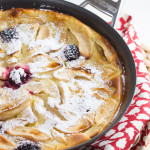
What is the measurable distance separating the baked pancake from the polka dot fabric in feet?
0.51

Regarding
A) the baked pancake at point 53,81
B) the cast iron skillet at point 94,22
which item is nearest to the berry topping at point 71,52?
the baked pancake at point 53,81

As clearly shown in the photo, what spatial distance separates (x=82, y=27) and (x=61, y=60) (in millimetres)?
359

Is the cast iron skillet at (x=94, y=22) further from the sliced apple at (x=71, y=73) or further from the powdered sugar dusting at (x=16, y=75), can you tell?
the powdered sugar dusting at (x=16, y=75)

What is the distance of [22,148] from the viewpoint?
1.53m

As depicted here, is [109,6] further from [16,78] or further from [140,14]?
[140,14]

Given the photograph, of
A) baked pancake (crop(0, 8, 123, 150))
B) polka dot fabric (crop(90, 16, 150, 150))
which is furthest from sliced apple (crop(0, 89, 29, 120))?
polka dot fabric (crop(90, 16, 150, 150))

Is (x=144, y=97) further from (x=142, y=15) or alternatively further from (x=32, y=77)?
(x=142, y=15)

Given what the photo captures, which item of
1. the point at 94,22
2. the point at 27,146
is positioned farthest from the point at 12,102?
the point at 94,22

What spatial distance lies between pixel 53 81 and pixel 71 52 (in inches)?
9.9

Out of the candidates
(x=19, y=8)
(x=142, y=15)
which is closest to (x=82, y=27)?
(x=19, y=8)

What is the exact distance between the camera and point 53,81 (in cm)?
187

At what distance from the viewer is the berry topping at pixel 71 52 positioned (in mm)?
1984

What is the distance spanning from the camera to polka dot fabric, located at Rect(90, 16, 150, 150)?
1.81m

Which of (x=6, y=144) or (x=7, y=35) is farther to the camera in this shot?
(x=7, y=35)
